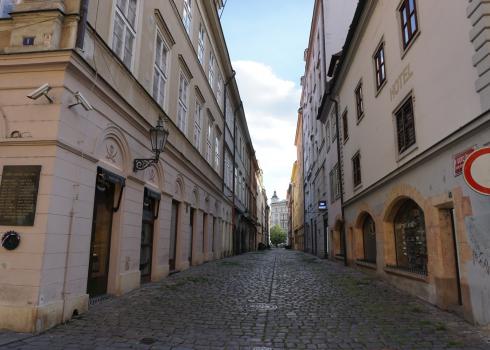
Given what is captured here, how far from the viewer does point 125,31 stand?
977 cm

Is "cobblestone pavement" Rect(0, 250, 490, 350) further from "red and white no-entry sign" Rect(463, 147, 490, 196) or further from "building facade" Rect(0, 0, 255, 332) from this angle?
"red and white no-entry sign" Rect(463, 147, 490, 196)

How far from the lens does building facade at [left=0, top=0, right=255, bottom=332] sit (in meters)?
6.21

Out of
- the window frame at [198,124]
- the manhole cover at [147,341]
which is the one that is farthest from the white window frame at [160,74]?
the manhole cover at [147,341]

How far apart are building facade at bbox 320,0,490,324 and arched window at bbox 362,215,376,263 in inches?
2.2

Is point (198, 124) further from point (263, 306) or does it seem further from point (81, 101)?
point (263, 306)

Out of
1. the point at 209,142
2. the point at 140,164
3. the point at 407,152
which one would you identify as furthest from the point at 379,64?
the point at 209,142

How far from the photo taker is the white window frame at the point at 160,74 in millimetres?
12016

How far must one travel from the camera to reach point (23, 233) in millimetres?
6160

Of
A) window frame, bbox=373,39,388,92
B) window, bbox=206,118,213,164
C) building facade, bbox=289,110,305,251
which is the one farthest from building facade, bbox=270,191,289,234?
window frame, bbox=373,39,388,92

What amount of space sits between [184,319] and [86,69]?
4.94 m

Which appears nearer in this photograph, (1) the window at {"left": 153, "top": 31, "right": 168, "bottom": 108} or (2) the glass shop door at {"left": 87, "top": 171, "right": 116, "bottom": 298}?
(2) the glass shop door at {"left": 87, "top": 171, "right": 116, "bottom": 298}

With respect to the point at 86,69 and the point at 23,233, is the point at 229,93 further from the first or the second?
the point at 23,233

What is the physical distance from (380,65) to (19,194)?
11.4m

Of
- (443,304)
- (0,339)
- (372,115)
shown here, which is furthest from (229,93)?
(0,339)
